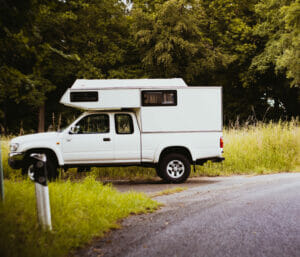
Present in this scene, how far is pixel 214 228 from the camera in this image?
533 cm

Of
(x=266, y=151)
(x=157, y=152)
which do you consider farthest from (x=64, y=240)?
(x=266, y=151)

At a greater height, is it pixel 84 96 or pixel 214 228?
pixel 84 96

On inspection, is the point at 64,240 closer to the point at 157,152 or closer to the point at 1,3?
the point at 1,3

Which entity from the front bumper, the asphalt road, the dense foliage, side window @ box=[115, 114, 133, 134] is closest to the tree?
the dense foliage

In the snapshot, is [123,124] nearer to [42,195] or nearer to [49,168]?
[49,168]

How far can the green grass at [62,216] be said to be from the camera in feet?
13.5

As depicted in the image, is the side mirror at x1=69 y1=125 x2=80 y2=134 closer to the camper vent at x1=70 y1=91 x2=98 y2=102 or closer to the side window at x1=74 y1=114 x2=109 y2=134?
the side window at x1=74 y1=114 x2=109 y2=134

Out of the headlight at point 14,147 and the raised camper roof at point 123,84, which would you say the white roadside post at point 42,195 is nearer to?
the headlight at point 14,147

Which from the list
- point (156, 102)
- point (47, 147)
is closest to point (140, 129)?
→ point (156, 102)

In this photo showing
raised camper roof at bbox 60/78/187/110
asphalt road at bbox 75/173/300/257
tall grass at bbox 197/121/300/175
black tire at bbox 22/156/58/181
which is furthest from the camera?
tall grass at bbox 197/121/300/175

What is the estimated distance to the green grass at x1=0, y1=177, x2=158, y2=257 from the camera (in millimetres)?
4129

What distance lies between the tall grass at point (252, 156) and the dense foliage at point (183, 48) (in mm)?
7697

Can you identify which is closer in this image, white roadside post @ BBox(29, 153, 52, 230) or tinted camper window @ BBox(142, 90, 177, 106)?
white roadside post @ BBox(29, 153, 52, 230)

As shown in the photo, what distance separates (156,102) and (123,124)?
42.1 inches
